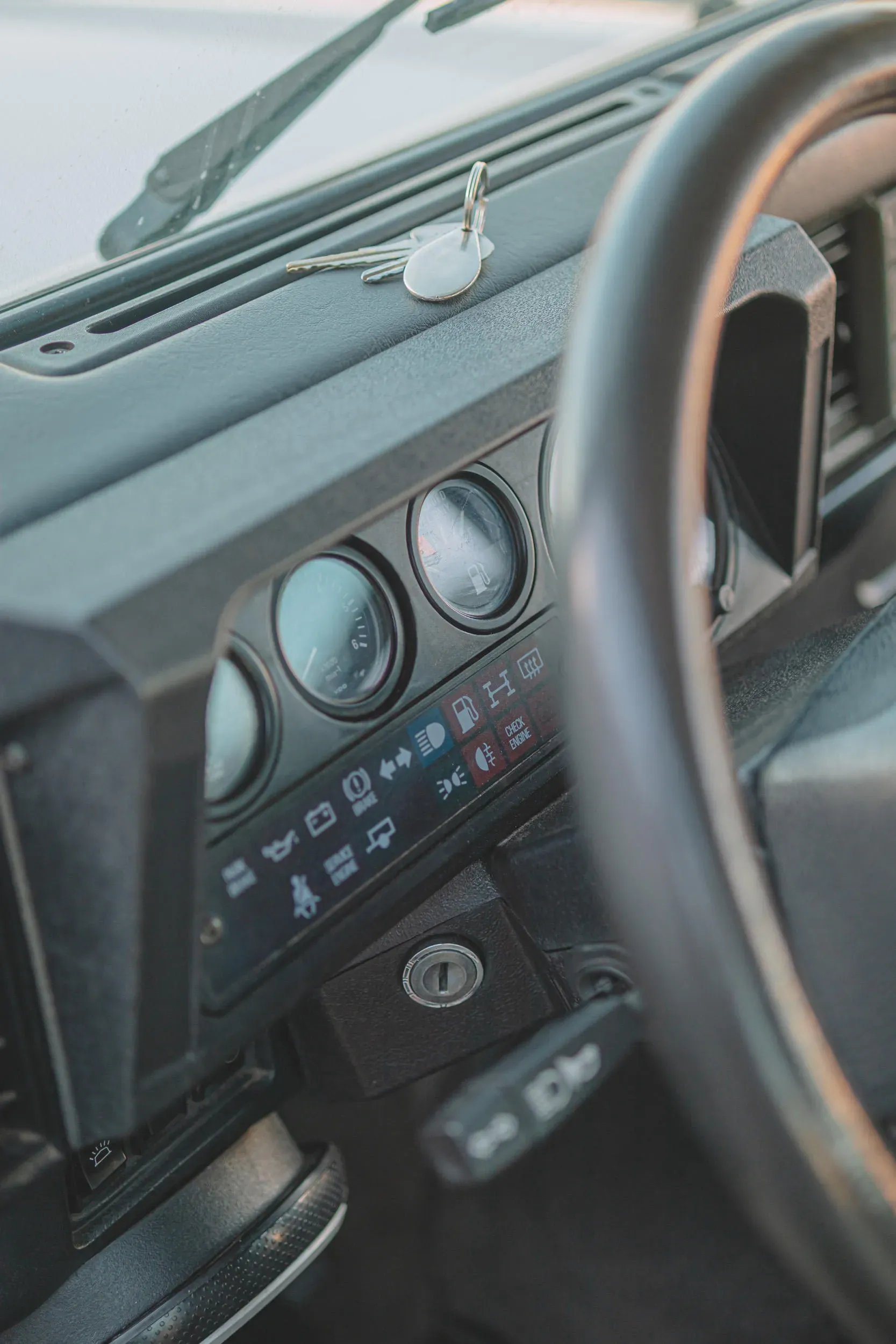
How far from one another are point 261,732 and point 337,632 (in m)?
0.09

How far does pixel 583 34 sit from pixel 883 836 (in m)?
1.10

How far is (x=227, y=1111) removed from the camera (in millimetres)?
982

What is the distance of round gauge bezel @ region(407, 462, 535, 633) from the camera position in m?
0.84

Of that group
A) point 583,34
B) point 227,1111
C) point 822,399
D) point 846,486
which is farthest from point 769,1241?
point 583,34

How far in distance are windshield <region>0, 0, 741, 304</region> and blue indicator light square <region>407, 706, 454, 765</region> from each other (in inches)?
19.6

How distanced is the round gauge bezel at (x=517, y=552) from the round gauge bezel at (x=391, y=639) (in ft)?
0.09

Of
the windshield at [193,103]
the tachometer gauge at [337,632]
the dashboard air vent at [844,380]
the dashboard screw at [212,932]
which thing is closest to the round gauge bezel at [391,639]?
the tachometer gauge at [337,632]

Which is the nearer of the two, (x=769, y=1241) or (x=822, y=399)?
(x=769, y=1241)

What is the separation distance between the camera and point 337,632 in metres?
0.81

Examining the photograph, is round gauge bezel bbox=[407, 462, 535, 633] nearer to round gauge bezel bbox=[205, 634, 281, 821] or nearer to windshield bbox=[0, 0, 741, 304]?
round gauge bezel bbox=[205, 634, 281, 821]

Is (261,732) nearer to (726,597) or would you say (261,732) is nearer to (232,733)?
(232,733)

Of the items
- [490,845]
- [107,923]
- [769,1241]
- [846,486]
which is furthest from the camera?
[846,486]

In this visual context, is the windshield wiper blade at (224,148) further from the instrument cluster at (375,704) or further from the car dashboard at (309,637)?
the instrument cluster at (375,704)

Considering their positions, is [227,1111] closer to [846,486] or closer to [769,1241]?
[769,1241]
